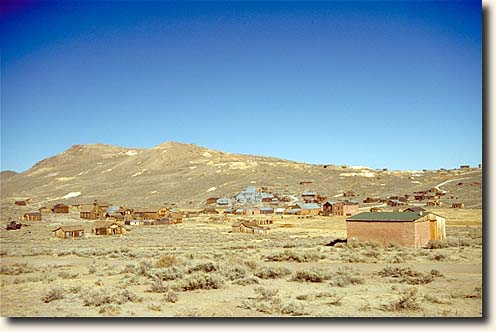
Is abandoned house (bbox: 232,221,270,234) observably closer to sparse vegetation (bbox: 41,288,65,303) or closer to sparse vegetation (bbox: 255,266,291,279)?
sparse vegetation (bbox: 255,266,291,279)

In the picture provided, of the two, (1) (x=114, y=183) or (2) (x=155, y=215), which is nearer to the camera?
(2) (x=155, y=215)

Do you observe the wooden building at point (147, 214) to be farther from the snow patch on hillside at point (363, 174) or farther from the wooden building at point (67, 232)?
the snow patch on hillside at point (363, 174)

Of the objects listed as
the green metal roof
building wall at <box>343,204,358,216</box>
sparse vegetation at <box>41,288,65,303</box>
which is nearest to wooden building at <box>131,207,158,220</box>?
building wall at <box>343,204,358,216</box>

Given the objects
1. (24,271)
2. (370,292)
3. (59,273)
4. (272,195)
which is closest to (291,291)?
(370,292)

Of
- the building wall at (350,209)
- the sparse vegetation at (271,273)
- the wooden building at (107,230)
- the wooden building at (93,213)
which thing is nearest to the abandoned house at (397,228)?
the sparse vegetation at (271,273)

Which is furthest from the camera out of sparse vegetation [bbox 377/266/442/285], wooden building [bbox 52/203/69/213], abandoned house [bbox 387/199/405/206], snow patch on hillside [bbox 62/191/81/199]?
snow patch on hillside [bbox 62/191/81/199]

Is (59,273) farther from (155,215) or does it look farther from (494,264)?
(155,215)
